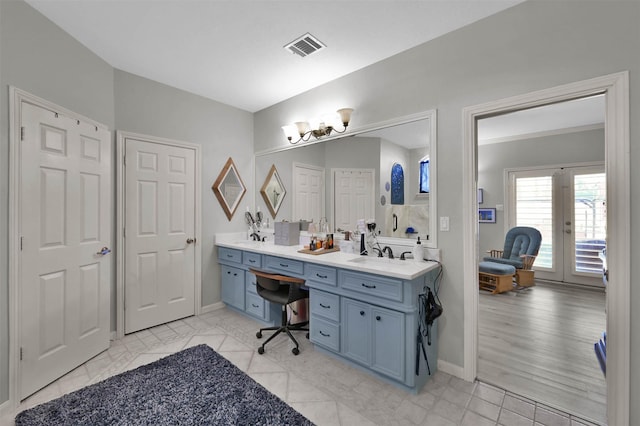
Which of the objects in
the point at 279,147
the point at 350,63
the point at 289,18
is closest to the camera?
the point at 289,18

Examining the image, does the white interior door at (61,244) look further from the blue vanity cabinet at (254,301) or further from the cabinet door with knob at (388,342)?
the cabinet door with knob at (388,342)

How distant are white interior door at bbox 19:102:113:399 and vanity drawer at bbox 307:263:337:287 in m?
1.92

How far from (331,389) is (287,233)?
1723mm

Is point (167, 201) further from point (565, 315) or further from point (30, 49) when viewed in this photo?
point (565, 315)

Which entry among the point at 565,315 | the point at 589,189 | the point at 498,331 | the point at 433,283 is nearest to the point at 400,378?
the point at 433,283

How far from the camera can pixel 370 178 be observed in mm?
2832

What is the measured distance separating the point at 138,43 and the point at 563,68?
10.6 feet

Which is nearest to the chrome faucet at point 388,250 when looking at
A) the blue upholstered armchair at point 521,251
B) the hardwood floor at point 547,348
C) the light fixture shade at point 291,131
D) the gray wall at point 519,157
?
the hardwood floor at point 547,348

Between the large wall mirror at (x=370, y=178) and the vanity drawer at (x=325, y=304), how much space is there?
0.78 meters

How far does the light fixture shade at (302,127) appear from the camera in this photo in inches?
131

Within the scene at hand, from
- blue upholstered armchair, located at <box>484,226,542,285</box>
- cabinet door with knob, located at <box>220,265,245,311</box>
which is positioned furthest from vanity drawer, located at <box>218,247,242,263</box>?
blue upholstered armchair, located at <box>484,226,542,285</box>

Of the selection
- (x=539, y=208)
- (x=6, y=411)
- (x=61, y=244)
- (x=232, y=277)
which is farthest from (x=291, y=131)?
(x=539, y=208)

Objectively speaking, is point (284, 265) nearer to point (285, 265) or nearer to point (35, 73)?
point (285, 265)

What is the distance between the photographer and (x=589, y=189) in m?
4.73
